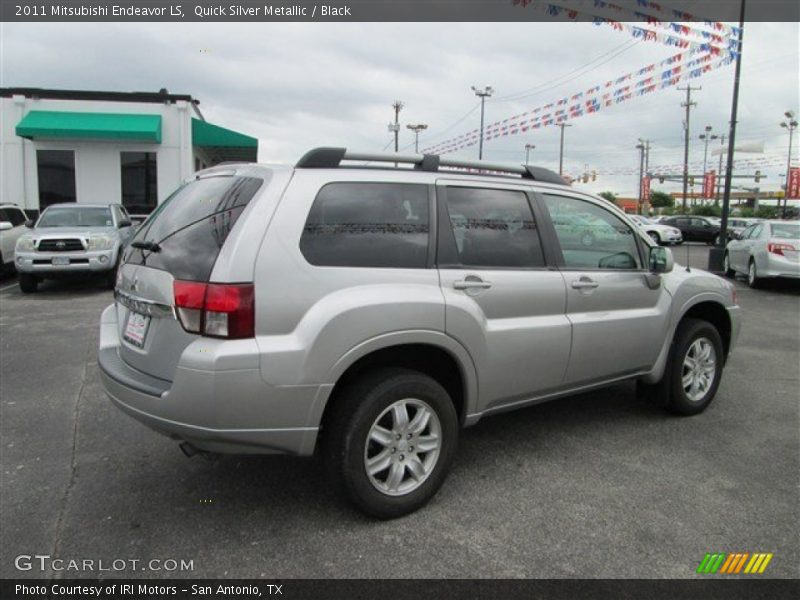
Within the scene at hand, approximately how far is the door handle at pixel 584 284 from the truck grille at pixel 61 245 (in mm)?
9862

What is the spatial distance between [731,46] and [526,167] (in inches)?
421

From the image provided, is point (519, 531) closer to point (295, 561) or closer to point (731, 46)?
point (295, 561)

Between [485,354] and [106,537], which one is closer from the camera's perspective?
[106,537]

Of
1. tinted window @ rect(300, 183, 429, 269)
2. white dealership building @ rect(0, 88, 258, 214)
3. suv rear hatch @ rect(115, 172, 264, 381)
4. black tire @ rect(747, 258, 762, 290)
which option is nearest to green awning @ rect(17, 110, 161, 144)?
white dealership building @ rect(0, 88, 258, 214)

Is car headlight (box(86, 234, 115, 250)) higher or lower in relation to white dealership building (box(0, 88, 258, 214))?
lower

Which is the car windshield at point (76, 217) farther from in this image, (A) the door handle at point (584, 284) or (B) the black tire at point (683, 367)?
(B) the black tire at point (683, 367)

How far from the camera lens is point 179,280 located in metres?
2.87

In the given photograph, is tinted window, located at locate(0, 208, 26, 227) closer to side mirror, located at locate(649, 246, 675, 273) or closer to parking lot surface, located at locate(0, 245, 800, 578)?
parking lot surface, located at locate(0, 245, 800, 578)

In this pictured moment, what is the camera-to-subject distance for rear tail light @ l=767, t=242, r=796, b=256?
12.4 meters

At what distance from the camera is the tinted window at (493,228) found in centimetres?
350

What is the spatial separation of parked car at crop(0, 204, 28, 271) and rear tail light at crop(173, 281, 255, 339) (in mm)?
11373

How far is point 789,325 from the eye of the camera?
365 inches

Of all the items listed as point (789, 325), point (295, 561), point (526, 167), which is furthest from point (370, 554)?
point (789, 325)

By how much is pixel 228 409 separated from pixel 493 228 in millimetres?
1834
